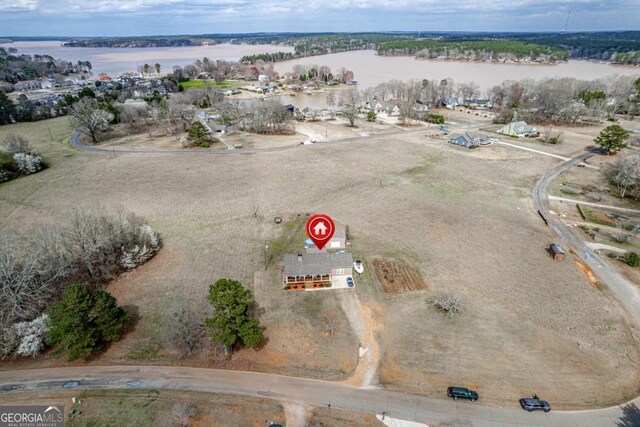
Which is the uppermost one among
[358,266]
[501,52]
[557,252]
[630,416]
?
[501,52]

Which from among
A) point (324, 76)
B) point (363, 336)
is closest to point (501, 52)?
point (324, 76)

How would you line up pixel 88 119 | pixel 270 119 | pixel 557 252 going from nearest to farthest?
pixel 557 252
pixel 88 119
pixel 270 119

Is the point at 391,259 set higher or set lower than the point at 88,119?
lower

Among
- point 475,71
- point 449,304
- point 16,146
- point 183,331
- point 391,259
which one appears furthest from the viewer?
point 475,71

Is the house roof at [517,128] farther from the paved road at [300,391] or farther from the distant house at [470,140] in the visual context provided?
the paved road at [300,391]

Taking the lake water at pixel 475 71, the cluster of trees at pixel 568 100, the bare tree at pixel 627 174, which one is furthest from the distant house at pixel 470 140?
the lake water at pixel 475 71

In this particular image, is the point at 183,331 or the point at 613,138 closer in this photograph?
the point at 183,331

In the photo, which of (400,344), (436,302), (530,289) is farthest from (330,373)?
(530,289)

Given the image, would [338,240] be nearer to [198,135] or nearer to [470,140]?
[198,135]
